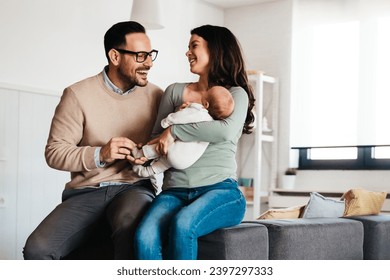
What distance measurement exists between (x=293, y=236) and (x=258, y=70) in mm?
3843

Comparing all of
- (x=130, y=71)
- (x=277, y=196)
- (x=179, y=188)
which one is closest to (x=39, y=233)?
(x=179, y=188)

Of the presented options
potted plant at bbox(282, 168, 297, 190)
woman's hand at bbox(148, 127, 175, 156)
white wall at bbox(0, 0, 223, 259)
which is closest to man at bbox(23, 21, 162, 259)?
woman's hand at bbox(148, 127, 175, 156)

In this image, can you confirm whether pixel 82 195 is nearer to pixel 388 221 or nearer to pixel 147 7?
pixel 388 221

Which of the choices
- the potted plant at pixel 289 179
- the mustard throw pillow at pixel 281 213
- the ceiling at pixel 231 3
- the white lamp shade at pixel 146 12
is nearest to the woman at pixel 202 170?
the mustard throw pillow at pixel 281 213

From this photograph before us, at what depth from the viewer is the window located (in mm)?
5438

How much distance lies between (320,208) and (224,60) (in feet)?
2.89

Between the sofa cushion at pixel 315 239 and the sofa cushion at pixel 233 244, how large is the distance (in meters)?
0.13

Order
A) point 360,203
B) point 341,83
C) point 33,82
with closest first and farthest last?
point 360,203 < point 33,82 < point 341,83

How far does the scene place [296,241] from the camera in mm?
2352

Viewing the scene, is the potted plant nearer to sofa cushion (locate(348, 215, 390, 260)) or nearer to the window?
the window

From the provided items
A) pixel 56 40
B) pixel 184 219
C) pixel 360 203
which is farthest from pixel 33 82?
pixel 184 219

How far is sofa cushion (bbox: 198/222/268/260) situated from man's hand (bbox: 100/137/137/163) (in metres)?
0.37

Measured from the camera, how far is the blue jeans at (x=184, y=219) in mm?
1989

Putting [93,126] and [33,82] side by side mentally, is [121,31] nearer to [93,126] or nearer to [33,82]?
[93,126]
